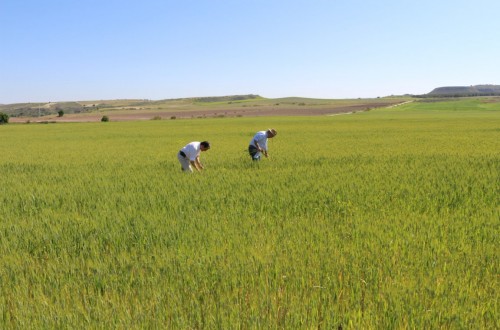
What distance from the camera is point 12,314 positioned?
2986mm

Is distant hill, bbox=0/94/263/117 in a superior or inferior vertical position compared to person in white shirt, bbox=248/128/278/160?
superior

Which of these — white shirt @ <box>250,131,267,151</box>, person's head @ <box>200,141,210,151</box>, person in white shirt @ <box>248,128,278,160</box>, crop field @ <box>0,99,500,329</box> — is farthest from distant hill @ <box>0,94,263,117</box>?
Answer: crop field @ <box>0,99,500,329</box>

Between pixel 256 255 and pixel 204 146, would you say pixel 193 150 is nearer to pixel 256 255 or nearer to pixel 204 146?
pixel 204 146

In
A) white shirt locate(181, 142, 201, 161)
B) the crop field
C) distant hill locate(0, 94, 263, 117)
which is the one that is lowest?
the crop field

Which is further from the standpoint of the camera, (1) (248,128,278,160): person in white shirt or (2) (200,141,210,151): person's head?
(1) (248,128,278,160): person in white shirt

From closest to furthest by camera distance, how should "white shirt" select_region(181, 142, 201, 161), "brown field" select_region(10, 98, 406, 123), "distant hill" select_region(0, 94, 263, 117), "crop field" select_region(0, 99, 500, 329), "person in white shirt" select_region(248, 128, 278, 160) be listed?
"crop field" select_region(0, 99, 500, 329), "white shirt" select_region(181, 142, 201, 161), "person in white shirt" select_region(248, 128, 278, 160), "brown field" select_region(10, 98, 406, 123), "distant hill" select_region(0, 94, 263, 117)

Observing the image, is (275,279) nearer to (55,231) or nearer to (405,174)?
(55,231)

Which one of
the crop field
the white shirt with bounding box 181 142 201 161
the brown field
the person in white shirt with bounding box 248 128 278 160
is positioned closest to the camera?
the crop field

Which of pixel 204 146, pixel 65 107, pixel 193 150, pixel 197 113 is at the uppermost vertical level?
pixel 65 107

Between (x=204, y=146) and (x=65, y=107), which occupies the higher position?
(x=65, y=107)

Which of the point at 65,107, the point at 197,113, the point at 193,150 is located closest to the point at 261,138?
the point at 193,150

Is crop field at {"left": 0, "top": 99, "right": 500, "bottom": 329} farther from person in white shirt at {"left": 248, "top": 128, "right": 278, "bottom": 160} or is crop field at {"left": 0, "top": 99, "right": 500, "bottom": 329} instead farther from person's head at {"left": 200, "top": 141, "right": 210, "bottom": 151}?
person in white shirt at {"left": 248, "top": 128, "right": 278, "bottom": 160}

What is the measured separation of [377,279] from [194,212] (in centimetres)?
319

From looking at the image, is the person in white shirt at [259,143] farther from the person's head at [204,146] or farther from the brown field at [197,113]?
the brown field at [197,113]
